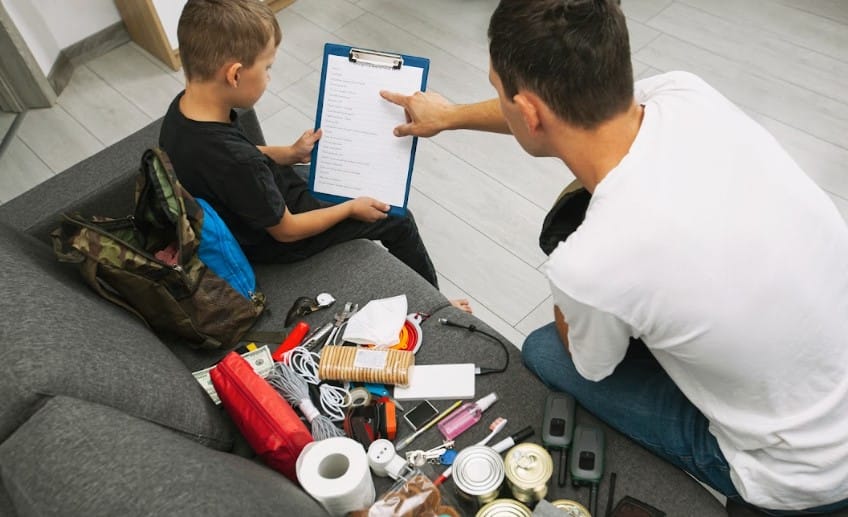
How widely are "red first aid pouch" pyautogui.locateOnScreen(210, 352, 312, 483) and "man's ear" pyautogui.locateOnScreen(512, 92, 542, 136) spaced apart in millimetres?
709

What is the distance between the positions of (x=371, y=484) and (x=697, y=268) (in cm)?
66

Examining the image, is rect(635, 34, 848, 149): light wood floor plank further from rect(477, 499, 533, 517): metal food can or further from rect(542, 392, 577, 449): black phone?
rect(477, 499, 533, 517): metal food can

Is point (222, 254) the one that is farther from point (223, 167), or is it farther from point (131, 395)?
point (131, 395)

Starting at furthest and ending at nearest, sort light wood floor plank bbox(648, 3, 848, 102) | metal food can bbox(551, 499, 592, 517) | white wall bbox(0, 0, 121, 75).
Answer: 1. white wall bbox(0, 0, 121, 75)
2. light wood floor plank bbox(648, 3, 848, 102)
3. metal food can bbox(551, 499, 592, 517)

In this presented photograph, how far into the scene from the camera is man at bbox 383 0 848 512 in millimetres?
914

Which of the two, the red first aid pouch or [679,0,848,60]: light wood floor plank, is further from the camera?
[679,0,848,60]: light wood floor plank

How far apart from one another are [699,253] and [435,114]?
2.69 feet

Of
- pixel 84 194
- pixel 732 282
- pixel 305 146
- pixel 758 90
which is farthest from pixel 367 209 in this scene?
pixel 758 90

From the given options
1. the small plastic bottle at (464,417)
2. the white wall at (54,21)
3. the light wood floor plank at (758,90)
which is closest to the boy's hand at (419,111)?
the small plastic bottle at (464,417)

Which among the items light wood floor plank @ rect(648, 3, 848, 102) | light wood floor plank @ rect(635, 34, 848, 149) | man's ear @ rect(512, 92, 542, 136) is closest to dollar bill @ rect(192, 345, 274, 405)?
man's ear @ rect(512, 92, 542, 136)

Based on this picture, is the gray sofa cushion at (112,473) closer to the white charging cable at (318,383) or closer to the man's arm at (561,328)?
the white charging cable at (318,383)

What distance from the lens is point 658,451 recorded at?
47.8 inches

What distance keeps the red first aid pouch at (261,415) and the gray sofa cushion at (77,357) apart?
0.16 feet

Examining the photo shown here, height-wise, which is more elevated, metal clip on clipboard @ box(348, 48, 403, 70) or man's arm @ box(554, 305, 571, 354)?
metal clip on clipboard @ box(348, 48, 403, 70)
